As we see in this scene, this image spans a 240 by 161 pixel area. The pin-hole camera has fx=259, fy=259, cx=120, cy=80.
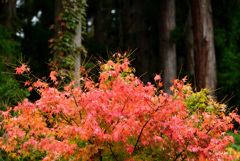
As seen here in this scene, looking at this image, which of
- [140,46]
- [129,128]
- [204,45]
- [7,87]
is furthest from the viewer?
[140,46]

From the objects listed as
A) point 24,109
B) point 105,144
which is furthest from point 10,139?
point 105,144

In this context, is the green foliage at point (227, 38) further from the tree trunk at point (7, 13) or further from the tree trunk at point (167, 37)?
the tree trunk at point (7, 13)

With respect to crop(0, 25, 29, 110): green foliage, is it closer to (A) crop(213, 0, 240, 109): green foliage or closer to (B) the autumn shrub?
(B) the autumn shrub

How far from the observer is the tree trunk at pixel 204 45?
8.43 meters

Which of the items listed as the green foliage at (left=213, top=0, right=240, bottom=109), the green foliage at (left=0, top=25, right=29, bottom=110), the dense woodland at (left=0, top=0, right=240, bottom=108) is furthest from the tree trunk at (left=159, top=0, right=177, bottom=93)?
the green foliage at (left=0, top=25, right=29, bottom=110)

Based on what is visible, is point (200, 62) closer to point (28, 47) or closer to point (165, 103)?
point (165, 103)

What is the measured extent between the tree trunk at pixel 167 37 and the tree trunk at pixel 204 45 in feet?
9.19

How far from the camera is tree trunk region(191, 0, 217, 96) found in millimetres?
8430

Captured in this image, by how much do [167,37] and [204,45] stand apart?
3.26m

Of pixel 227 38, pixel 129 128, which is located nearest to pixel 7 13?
pixel 227 38

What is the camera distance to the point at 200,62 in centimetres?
848

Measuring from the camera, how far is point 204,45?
27.9 feet

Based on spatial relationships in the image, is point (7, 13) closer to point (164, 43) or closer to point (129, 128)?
point (164, 43)

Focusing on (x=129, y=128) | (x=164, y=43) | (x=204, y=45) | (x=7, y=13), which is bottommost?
(x=129, y=128)
